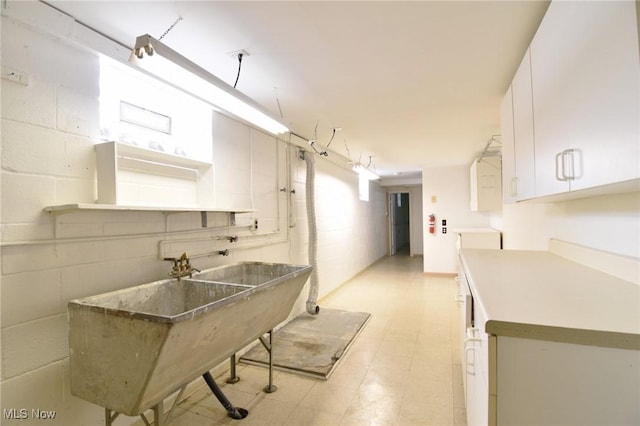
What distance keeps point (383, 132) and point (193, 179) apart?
2365 mm

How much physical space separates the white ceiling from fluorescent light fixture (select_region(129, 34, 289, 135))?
0.33 m

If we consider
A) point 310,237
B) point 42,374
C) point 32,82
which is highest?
point 32,82

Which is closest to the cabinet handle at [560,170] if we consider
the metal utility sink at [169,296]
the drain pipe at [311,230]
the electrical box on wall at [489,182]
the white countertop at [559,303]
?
the white countertop at [559,303]

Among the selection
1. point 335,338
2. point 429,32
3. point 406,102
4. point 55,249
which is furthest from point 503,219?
point 55,249

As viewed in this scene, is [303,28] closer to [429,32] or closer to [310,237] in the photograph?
[429,32]

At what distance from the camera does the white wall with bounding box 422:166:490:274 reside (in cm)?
596

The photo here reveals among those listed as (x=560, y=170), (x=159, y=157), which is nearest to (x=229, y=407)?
(x=159, y=157)

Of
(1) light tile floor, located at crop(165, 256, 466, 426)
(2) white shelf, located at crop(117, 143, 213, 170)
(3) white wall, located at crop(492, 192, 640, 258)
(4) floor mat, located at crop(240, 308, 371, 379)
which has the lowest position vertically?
(1) light tile floor, located at crop(165, 256, 466, 426)

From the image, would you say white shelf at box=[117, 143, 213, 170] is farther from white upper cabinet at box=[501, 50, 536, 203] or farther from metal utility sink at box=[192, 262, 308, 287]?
white upper cabinet at box=[501, 50, 536, 203]

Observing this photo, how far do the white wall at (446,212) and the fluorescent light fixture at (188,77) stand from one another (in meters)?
5.05

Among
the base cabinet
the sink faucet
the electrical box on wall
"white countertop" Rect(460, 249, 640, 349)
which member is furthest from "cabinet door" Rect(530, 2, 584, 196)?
the electrical box on wall

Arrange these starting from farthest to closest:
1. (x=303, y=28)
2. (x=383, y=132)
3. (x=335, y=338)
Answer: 1. (x=383, y=132)
2. (x=335, y=338)
3. (x=303, y=28)

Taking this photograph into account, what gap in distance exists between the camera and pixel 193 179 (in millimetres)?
2291

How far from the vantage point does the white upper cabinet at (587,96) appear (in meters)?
0.81
